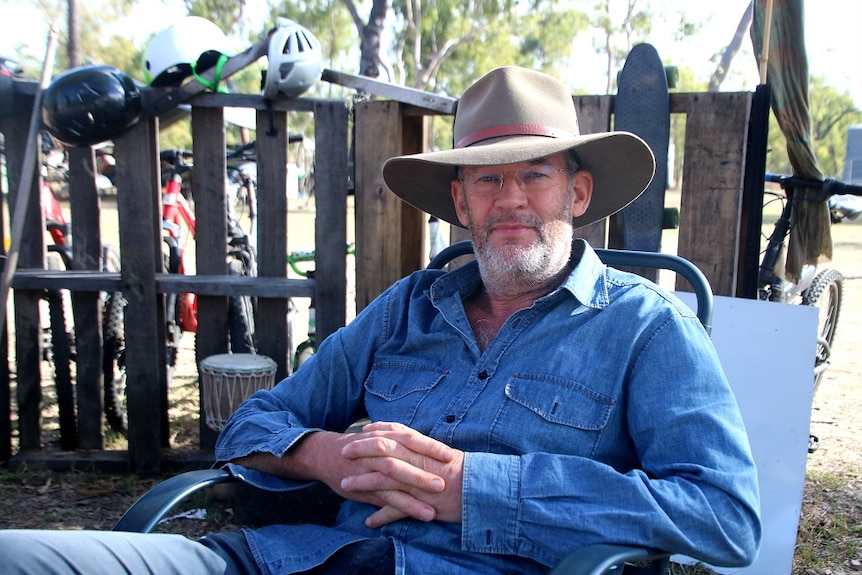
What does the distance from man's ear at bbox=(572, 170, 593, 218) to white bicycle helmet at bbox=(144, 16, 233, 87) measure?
7.25 ft

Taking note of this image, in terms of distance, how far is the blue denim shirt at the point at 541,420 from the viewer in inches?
60.0

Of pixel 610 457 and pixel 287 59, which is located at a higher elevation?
pixel 287 59

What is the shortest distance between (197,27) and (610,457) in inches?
137

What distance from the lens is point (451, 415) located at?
6.11 ft

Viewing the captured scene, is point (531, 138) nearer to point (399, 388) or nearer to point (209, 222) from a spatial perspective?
point (399, 388)

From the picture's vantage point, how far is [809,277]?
16.8 ft

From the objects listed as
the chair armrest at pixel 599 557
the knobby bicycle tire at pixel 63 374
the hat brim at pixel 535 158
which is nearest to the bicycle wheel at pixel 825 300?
the hat brim at pixel 535 158

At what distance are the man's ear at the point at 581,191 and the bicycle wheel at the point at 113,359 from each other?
9.40 feet

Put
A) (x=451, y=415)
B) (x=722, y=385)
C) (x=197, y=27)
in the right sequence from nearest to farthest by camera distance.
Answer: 1. (x=722, y=385)
2. (x=451, y=415)
3. (x=197, y=27)

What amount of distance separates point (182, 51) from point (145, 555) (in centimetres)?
288

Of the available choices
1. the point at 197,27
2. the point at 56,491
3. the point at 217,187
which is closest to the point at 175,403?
the point at 56,491

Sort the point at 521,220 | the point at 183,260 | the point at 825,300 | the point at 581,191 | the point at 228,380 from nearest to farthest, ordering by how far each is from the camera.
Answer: the point at 521,220, the point at 581,191, the point at 228,380, the point at 183,260, the point at 825,300

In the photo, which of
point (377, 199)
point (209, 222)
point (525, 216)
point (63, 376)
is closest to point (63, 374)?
point (63, 376)

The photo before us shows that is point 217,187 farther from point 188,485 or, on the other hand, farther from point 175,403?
point 188,485
